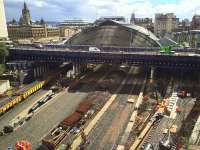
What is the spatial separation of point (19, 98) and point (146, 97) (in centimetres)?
3886

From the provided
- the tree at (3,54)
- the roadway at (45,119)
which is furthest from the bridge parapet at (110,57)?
the roadway at (45,119)

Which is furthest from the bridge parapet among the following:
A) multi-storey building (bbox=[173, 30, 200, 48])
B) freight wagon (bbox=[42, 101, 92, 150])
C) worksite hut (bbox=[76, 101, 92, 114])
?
multi-storey building (bbox=[173, 30, 200, 48])

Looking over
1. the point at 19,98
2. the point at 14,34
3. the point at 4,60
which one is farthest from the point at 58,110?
the point at 14,34

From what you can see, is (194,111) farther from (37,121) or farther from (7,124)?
(7,124)

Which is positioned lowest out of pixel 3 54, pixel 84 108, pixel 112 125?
pixel 112 125

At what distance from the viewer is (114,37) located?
130 m

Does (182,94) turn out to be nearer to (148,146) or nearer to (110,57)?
(110,57)

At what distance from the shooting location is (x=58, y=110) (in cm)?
6800

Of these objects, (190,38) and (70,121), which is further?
(190,38)

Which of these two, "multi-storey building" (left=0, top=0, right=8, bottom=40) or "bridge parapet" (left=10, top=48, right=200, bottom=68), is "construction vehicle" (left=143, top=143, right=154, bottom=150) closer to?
"bridge parapet" (left=10, top=48, right=200, bottom=68)

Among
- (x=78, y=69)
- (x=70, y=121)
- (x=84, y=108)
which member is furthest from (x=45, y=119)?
(x=78, y=69)

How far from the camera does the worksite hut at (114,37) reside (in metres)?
127

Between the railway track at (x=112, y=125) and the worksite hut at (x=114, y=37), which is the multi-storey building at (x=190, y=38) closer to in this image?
the worksite hut at (x=114, y=37)

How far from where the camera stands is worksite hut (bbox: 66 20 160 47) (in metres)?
127
